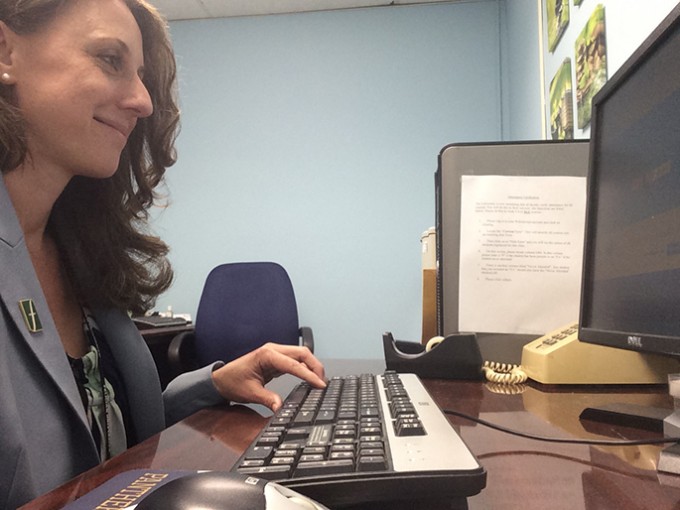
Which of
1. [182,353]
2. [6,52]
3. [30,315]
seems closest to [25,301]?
[30,315]

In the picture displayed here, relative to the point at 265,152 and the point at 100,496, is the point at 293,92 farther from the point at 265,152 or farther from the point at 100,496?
the point at 100,496

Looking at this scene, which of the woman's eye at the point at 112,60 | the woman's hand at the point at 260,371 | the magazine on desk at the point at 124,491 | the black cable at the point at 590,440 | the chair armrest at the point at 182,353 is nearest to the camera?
the magazine on desk at the point at 124,491

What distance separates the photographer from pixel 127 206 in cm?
111

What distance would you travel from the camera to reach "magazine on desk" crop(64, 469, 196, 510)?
12.9 inches

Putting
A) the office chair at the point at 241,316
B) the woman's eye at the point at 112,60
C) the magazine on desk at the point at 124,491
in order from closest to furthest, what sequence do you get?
the magazine on desk at the point at 124,491, the woman's eye at the point at 112,60, the office chair at the point at 241,316

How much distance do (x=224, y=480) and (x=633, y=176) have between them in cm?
60

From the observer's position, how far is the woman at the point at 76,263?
0.63 m

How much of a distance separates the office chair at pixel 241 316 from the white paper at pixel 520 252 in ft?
4.43

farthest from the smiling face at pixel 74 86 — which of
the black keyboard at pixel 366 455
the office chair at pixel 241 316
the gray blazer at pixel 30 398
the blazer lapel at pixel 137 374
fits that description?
the office chair at pixel 241 316

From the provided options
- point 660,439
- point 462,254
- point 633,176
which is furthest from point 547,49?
point 660,439

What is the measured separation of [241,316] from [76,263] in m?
1.38

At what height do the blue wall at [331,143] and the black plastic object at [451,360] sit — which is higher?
the blue wall at [331,143]

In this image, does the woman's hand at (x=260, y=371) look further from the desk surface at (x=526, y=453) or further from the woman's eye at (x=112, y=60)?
the woman's eye at (x=112, y=60)

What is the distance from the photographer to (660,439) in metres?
0.49
